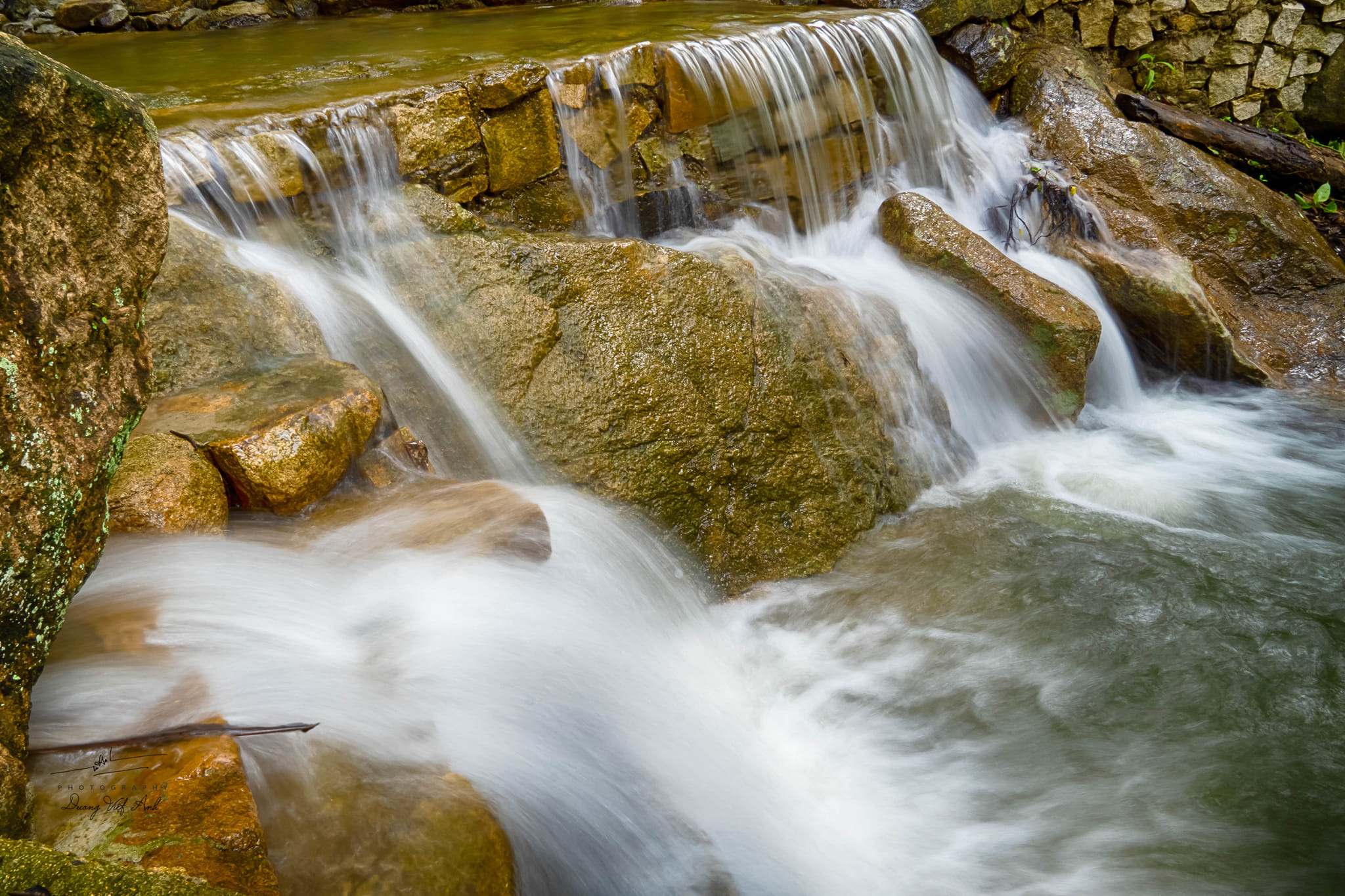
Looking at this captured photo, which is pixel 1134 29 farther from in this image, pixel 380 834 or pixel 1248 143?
pixel 380 834

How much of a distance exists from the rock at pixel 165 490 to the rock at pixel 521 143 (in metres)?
2.88

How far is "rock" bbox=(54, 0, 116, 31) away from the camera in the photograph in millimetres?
8445

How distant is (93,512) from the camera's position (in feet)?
7.07

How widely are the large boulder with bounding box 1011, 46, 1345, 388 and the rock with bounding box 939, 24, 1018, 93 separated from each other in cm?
64

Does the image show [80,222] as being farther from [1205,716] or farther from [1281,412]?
[1281,412]

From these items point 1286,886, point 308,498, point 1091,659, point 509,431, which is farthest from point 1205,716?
point 308,498

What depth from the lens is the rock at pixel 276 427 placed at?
3.00 metres

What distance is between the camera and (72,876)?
1428 mm

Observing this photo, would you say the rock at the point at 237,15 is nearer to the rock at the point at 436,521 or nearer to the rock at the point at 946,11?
the rock at the point at 946,11

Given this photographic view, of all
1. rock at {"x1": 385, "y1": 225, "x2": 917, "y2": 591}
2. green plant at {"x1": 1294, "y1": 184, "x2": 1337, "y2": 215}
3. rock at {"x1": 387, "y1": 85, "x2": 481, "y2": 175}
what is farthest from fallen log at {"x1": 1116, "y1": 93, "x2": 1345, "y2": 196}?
rock at {"x1": 387, "y1": 85, "x2": 481, "y2": 175}

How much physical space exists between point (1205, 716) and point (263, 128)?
5041 mm

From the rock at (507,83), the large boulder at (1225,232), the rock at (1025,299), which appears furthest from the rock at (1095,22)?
the rock at (507,83)

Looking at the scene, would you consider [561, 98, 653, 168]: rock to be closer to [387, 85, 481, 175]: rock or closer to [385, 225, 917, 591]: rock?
[387, 85, 481, 175]: rock

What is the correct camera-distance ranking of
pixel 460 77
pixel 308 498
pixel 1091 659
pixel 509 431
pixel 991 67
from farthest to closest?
1. pixel 991 67
2. pixel 460 77
3. pixel 509 431
4. pixel 1091 659
5. pixel 308 498
